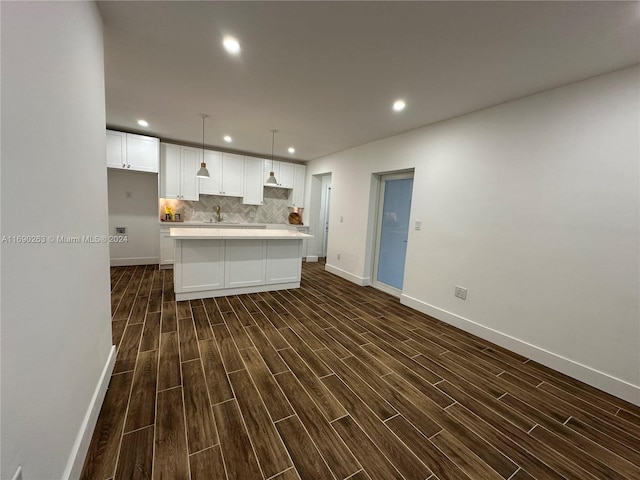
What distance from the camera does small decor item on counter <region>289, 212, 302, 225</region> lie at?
21.5 ft

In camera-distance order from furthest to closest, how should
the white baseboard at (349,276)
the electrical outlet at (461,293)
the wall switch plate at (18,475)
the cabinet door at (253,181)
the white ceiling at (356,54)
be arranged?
1. the cabinet door at (253,181)
2. the white baseboard at (349,276)
3. the electrical outlet at (461,293)
4. the white ceiling at (356,54)
5. the wall switch plate at (18,475)

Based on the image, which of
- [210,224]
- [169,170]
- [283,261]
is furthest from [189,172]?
[283,261]

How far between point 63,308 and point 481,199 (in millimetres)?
3590

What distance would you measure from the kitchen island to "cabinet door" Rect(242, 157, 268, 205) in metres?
2.19

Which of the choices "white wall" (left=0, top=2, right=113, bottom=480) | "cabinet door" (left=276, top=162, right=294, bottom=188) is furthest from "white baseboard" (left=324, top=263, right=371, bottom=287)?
"white wall" (left=0, top=2, right=113, bottom=480)

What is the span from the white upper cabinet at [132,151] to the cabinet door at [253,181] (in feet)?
5.69

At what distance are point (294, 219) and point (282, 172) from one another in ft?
3.96

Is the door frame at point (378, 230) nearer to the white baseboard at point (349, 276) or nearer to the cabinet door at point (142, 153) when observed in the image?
the white baseboard at point (349, 276)

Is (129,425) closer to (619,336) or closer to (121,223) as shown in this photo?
(619,336)

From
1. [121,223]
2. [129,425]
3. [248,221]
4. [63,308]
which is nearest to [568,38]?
[63,308]

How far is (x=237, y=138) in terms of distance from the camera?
4.66 meters

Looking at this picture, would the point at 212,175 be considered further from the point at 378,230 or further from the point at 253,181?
the point at 378,230

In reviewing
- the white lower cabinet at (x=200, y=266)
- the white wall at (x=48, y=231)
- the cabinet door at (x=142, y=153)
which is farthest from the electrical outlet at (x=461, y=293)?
the cabinet door at (x=142, y=153)

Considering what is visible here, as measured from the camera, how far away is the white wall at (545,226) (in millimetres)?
2047
